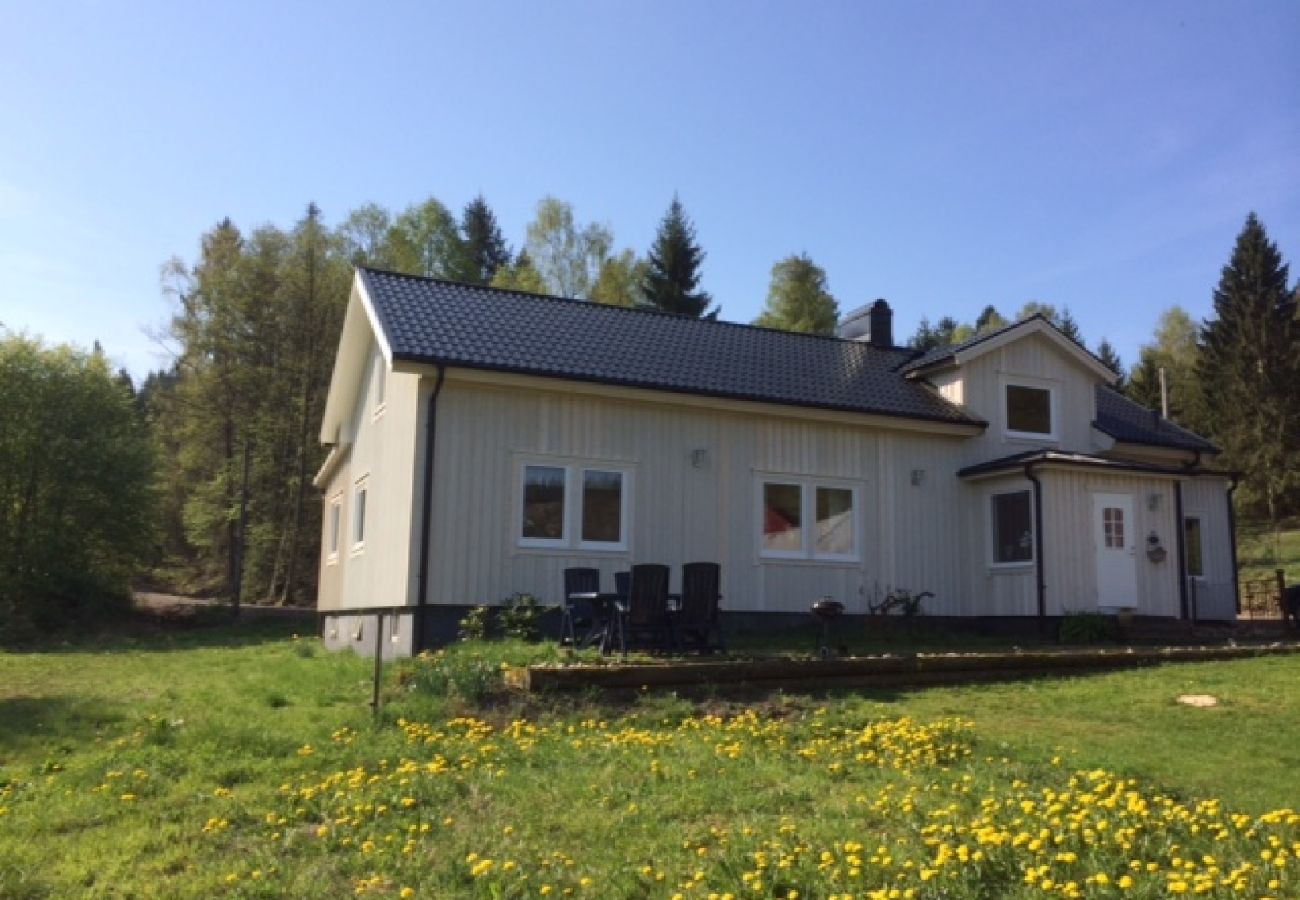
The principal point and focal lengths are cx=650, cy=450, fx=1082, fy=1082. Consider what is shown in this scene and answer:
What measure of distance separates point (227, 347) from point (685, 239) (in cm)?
1936

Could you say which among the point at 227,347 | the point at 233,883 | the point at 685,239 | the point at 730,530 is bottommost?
the point at 233,883

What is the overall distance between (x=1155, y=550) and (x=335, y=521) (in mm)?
15898

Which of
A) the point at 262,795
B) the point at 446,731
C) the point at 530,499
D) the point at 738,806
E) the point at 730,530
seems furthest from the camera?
the point at 730,530

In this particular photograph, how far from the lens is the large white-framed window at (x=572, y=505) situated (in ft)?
48.7

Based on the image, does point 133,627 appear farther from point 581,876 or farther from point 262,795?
point 581,876

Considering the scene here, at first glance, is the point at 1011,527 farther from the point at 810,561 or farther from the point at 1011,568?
the point at 810,561

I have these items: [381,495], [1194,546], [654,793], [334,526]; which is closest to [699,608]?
[654,793]

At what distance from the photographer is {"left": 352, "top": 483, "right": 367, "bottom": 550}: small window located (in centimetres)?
1886

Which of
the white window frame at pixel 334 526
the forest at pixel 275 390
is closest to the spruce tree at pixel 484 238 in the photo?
the forest at pixel 275 390

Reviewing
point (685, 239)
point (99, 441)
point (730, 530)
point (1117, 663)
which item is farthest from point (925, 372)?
point (685, 239)

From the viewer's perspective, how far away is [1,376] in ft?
94.6

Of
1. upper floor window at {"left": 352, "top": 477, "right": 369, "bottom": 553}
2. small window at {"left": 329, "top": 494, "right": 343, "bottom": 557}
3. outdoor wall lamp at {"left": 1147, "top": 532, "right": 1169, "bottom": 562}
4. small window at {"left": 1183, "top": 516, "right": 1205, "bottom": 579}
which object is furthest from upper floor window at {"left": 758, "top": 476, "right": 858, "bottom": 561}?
small window at {"left": 329, "top": 494, "right": 343, "bottom": 557}

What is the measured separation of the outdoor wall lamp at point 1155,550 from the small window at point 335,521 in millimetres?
15007

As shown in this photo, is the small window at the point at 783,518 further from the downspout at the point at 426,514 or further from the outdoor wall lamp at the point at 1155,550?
the outdoor wall lamp at the point at 1155,550
